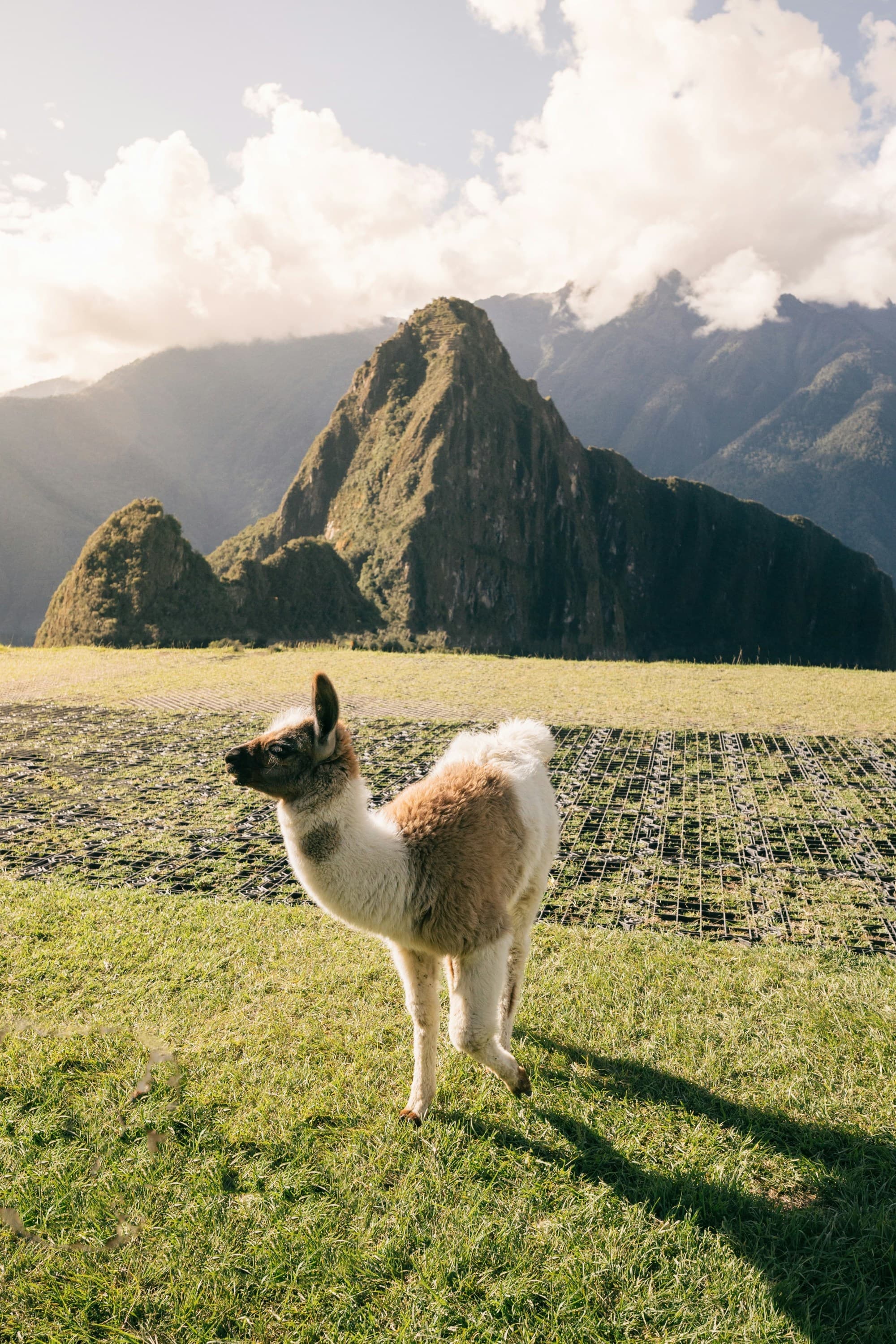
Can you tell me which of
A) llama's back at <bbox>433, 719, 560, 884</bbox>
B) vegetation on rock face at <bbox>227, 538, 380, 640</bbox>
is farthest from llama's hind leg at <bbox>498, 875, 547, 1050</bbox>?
vegetation on rock face at <bbox>227, 538, 380, 640</bbox>

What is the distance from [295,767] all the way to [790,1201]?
2.11 meters

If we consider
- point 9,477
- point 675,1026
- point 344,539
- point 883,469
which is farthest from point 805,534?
point 9,477

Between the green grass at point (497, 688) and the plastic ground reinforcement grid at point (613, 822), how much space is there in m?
0.80

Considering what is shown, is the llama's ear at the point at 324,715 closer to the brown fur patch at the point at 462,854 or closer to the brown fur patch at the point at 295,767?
the brown fur patch at the point at 295,767

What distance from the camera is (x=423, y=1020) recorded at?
2.65 meters

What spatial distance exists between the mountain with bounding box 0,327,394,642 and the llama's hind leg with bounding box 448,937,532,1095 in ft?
383

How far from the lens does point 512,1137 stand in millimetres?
2492

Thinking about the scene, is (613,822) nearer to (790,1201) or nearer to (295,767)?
(790,1201)

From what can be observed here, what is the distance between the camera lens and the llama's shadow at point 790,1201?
1889mm

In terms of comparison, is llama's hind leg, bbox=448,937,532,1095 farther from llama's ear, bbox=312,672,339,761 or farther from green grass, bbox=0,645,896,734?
green grass, bbox=0,645,896,734

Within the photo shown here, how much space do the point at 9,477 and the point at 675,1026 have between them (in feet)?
515

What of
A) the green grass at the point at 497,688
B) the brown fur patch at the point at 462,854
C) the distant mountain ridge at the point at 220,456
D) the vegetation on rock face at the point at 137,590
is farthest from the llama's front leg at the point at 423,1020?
the distant mountain ridge at the point at 220,456

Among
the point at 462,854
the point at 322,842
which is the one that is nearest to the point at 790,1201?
the point at 462,854

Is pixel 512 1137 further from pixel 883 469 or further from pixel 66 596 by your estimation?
pixel 883 469
